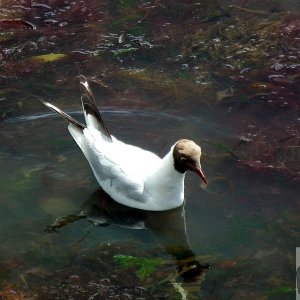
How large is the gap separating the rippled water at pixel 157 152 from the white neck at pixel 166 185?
0.11 m

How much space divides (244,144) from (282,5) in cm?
271

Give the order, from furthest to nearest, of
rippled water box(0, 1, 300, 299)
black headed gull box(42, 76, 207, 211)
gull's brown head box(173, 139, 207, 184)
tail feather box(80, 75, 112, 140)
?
tail feather box(80, 75, 112, 140) → black headed gull box(42, 76, 207, 211) → gull's brown head box(173, 139, 207, 184) → rippled water box(0, 1, 300, 299)

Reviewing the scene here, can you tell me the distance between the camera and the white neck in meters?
5.87

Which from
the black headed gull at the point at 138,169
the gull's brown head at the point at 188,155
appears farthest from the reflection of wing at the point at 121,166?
the gull's brown head at the point at 188,155

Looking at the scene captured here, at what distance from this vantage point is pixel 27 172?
6.40 meters

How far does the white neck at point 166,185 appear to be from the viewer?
5867 mm

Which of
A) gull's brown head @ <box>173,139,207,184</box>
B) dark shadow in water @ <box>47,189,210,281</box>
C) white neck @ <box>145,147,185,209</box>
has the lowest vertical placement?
dark shadow in water @ <box>47,189,210,281</box>

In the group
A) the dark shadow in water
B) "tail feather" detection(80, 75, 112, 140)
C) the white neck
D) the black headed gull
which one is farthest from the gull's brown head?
"tail feather" detection(80, 75, 112, 140)

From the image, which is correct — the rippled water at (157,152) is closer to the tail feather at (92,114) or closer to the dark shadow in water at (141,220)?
the dark shadow in water at (141,220)

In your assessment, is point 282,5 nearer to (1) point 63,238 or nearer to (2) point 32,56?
(2) point 32,56

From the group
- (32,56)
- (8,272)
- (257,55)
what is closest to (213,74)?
(257,55)

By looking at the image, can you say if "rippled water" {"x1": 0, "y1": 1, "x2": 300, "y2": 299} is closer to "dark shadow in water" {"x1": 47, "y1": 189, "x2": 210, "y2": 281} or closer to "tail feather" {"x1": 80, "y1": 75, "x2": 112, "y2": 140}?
"dark shadow in water" {"x1": 47, "y1": 189, "x2": 210, "y2": 281}

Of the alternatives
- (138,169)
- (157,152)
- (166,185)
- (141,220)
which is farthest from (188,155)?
(157,152)

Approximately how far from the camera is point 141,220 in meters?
5.98
